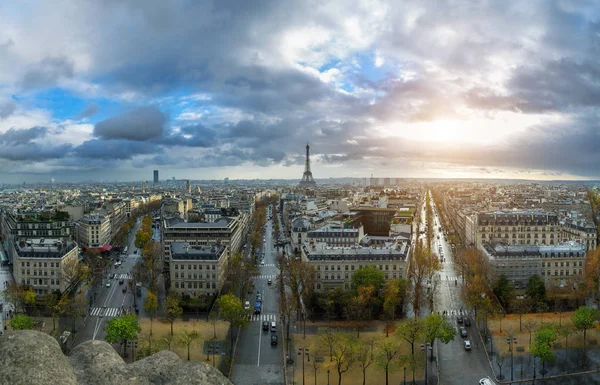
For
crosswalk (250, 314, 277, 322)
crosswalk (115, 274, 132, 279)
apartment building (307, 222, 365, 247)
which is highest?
apartment building (307, 222, 365, 247)

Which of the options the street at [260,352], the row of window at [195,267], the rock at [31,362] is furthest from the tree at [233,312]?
the rock at [31,362]

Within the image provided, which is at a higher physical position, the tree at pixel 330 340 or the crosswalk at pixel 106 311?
the tree at pixel 330 340

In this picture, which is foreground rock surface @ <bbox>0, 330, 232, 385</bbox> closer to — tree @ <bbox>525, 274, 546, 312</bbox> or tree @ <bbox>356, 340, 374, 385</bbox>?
tree @ <bbox>356, 340, 374, 385</bbox>

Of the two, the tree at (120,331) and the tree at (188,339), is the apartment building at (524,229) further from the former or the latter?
the tree at (120,331)

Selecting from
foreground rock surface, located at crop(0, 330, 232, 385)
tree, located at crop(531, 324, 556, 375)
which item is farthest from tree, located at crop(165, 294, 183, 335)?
tree, located at crop(531, 324, 556, 375)

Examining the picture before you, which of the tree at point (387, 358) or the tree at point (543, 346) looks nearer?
the tree at point (387, 358)

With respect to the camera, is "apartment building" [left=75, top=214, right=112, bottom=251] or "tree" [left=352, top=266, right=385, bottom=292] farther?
"apartment building" [left=75, top=214, right=112, bottom=251]
